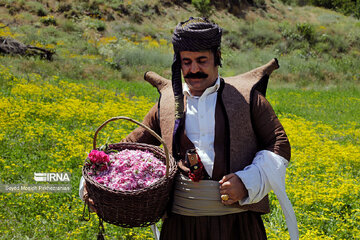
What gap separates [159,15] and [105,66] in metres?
12.5

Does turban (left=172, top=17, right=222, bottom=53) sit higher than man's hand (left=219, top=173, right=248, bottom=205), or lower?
higher

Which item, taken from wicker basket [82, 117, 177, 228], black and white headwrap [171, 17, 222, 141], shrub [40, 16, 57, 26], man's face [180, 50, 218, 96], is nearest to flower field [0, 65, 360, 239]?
wicker basket [82, 117, 177, 228]

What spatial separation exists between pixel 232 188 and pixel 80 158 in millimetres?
3845

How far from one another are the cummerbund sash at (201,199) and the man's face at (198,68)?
528 mm

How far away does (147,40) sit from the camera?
64.8ft

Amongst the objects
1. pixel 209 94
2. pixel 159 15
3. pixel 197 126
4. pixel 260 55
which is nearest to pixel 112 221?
pixel 197 126

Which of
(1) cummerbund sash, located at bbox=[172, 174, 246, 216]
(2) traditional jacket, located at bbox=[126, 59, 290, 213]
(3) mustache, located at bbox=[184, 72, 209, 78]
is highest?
(3) mustache, located at bbox=[184, 72, 209, 78]

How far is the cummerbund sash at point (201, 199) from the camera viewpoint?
191 cm

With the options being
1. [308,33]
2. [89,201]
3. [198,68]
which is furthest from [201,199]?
[308,33]

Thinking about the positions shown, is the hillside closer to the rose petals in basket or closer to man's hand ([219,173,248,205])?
the rose petals in basket

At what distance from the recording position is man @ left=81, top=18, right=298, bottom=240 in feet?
6.20

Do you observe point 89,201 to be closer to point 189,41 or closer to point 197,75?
point 197,75

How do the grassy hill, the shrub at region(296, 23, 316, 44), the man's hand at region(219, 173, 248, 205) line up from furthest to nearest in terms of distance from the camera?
the shrub at region(296, 23, 316, 44) < the grassy hill < the man's hand at region(219, 173, 248, 205)

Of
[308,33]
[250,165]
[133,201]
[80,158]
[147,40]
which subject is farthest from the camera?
[308,33]
